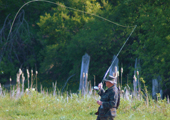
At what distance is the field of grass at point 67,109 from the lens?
7.13m

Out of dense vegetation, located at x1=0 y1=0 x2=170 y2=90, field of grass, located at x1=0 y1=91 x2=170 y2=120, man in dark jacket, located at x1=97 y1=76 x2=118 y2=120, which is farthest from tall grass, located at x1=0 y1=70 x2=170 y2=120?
dense vegetation, located at x1=0 y1=0 x2=170 y2=90

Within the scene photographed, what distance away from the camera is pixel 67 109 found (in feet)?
26.2

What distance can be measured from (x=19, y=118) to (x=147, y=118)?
135 inches

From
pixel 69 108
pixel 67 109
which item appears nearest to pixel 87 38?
pixel 69 108

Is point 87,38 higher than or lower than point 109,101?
higher

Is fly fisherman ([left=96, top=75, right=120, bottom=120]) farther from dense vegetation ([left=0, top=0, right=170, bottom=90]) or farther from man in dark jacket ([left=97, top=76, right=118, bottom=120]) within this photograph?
dense vegetation ([left=0, top=0, right=170, bottom=90])

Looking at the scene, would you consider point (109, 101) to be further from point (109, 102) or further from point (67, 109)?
point (67, 109)

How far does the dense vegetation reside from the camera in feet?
37.4

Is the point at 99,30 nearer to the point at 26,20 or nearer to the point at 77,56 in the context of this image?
the point at 77,56

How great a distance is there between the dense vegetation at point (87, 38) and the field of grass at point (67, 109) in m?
3.68

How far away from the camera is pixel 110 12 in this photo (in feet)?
48.0

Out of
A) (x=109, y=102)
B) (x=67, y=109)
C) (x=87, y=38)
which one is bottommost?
(x=67, y=109)

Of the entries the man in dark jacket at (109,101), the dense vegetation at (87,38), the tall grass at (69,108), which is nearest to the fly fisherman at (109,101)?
the man in dark jacket at (109,101)

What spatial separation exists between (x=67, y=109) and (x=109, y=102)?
3.10m
